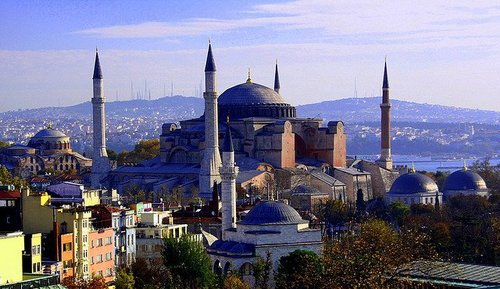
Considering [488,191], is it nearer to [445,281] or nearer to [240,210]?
[240,210]

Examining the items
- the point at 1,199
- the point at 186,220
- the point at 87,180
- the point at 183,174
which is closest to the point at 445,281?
the point at 1,199

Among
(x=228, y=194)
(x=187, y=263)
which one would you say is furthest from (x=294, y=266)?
(x=228, y=194)

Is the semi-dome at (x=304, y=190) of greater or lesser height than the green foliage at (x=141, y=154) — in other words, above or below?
below

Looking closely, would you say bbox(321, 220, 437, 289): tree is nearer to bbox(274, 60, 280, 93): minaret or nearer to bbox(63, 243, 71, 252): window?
bbox(63, 243, 71, 252): window

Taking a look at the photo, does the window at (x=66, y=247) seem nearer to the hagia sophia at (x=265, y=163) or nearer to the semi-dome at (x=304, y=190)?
the hagia sophia at (x=265, y=163)

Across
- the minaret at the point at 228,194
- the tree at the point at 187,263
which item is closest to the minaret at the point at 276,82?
the minaret at the point at 228,194
